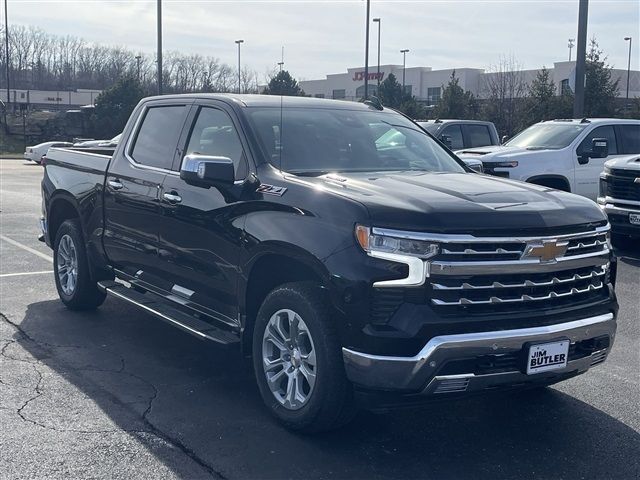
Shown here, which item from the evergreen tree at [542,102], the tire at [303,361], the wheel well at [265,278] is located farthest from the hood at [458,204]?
the evergreen tree at [542,102]

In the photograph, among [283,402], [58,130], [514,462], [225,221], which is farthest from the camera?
[58,130]

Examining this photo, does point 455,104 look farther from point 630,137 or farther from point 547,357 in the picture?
point 547,357

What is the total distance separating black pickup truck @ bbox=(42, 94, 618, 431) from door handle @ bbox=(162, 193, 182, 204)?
0.02 metres

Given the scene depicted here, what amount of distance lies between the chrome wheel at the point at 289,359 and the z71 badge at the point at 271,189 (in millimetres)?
712

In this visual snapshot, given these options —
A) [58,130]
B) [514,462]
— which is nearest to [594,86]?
[514,462]

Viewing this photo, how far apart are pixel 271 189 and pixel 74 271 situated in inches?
129

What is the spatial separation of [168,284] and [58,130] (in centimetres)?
4146

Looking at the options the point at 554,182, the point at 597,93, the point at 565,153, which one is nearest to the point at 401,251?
the point at 554,182

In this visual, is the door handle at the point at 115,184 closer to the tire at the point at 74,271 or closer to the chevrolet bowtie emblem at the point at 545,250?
the tire at the point at 74,271

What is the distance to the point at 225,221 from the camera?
17.3 feet

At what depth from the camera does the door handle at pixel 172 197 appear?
5.80 m

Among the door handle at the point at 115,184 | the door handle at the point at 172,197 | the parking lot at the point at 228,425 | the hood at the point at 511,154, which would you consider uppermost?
the hood at the point at 511,154

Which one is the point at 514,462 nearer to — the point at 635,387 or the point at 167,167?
the point at 635,387

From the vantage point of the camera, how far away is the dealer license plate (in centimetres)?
429
